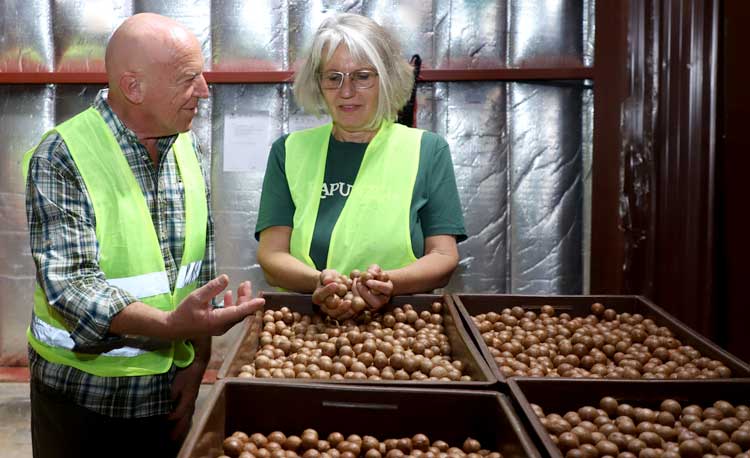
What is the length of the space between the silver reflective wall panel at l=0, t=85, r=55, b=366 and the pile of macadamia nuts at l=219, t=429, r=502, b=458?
316cm

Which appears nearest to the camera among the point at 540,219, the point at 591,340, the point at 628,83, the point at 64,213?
the point at 64,213

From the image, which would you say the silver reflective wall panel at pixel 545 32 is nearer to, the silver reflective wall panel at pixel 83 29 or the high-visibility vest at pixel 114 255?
the silver reflective wall panel at pixel 83 29

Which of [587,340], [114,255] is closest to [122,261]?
[114,255]

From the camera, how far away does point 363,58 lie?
2.20 meters

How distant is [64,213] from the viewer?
1628mm

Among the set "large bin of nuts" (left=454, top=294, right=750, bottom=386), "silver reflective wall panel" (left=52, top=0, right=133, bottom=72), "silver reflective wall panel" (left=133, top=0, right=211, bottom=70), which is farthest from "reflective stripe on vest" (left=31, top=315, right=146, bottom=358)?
"silver reflective wall panel" (left=52, top=0, right=133, bottom=72)

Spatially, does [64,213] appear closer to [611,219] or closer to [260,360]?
[260,360]

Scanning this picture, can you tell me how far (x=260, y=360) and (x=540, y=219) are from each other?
258cm

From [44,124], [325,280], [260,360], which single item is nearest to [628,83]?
[325,280]

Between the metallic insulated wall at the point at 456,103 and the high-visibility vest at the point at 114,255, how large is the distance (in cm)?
220

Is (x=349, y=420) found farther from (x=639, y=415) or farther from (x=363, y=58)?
Answer: (x=363, y=58)

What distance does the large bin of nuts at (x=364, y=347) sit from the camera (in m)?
1.60

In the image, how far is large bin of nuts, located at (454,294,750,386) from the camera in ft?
5.41

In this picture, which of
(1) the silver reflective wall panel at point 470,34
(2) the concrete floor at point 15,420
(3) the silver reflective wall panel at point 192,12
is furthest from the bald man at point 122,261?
(1) the silver reflective wall panel at point 470,34
